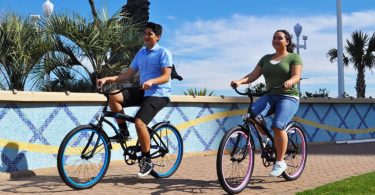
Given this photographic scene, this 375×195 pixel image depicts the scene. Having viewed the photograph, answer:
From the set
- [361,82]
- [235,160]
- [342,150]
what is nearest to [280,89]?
[235,160]

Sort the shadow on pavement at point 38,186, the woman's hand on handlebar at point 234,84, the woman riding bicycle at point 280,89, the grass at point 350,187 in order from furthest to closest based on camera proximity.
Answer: the woman riding bicycle at point 280,89 < the woman's hand on handlebar at point 234,84 < the shadow on pavement at point 38,186 < the grass at point 350,187

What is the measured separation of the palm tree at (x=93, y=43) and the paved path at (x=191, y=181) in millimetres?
4120

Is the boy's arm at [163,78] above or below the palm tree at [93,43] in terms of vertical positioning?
below

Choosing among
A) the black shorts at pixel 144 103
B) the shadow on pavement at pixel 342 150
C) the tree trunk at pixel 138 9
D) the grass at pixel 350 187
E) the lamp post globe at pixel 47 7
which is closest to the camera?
the grass at pixel 350 187

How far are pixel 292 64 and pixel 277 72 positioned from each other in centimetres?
20

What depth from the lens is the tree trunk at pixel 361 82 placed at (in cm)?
3253

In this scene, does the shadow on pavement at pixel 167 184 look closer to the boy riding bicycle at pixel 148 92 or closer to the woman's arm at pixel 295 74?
the boy riding bicycle at pixel 148 92

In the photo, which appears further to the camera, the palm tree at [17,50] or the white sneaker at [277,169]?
the palm tree at [17,50]

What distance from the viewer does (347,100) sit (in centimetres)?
1502

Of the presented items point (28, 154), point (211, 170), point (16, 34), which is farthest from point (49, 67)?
point (211, 170)

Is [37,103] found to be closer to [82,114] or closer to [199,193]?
[82,114]

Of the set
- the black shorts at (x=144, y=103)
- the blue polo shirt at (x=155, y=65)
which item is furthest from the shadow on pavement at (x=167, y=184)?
the blue polo shirt at (x=155, y=65)

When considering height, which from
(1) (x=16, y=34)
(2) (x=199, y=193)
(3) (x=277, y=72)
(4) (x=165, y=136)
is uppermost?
(1) (x=16, y=34)

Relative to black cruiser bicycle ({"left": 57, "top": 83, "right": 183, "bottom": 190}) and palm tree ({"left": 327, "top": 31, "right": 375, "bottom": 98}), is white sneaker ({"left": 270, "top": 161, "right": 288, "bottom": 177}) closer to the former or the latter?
black cruiser bicycle ({"left": 57, "top": 83, "right": 183, "bottom": 190})
